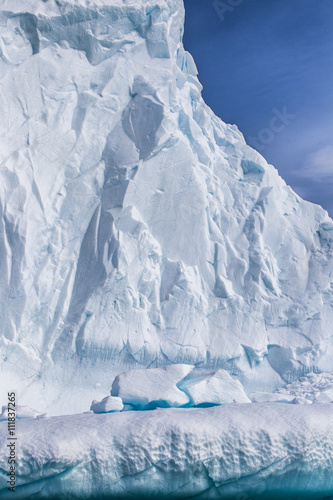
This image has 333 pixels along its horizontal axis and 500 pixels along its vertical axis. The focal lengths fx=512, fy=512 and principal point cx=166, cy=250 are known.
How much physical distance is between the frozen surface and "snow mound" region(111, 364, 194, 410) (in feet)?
6.17

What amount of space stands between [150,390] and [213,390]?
0.75m

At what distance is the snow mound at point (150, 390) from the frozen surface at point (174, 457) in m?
1.88

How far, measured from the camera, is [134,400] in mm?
5742

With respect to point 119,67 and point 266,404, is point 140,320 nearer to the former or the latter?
point 266,404

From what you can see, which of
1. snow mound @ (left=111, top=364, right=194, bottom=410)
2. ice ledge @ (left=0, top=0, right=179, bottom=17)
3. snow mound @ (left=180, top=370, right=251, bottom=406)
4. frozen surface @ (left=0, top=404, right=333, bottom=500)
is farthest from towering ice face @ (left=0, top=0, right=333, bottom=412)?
frozen surface @ (left=0, top=404, right=333, bottom=500)

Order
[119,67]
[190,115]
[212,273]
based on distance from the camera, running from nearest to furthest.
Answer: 1. [212,273]
2. [119,67]
3. [190,115]

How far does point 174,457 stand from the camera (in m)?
3.60

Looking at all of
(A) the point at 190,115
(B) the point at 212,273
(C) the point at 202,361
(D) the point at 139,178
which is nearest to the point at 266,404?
(C) the point at 202,361

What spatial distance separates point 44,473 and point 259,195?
717 centimetres

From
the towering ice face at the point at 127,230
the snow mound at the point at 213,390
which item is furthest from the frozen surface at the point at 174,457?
the towering ice face at the point at 127,230

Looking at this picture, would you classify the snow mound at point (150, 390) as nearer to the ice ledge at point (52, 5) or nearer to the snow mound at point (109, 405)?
the snow mound at point (109, 405)

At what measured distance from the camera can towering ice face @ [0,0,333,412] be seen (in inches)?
296

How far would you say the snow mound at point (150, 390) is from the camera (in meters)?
5.70

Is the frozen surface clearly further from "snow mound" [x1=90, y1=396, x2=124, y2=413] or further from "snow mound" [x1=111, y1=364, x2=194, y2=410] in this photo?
"snow mound" [x1=111, y1=364, x2=194, y2=410]
